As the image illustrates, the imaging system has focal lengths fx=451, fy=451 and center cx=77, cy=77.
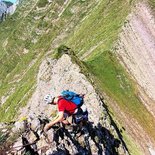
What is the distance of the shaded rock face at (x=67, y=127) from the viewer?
31.6 meters

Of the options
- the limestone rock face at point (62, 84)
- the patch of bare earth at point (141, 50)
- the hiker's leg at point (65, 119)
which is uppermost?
the patch of bare earth at point (141, 50)

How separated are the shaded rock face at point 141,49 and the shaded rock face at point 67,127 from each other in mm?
16032

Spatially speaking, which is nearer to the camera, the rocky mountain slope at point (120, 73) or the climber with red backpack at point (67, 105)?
the climber with red backpack at point (67, 105)

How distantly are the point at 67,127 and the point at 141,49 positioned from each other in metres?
51.6

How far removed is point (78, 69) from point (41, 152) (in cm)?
2657

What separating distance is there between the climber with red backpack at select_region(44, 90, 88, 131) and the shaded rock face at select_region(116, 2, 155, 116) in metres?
36.5

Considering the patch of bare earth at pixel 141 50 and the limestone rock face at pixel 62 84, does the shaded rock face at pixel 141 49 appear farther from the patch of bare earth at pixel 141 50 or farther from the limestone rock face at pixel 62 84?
the limestone rock face at pixel 62 84

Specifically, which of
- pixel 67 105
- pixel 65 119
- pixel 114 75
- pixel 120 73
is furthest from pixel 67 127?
pixel 120 73

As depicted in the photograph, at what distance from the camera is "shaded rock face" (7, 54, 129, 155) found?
104 feet

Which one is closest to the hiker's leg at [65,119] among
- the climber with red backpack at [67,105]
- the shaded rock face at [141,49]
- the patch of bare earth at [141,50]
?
the climber with red backpack at [67,105]

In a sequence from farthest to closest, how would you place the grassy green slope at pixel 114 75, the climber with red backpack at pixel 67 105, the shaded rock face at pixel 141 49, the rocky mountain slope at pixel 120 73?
the shaded rock face at pixel 141 49, the grassy green slope at pixel 114 75, the rocky mountain slope at pixel 120 73, the climber with red backpack at pixel 67 105

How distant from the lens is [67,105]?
30594mm

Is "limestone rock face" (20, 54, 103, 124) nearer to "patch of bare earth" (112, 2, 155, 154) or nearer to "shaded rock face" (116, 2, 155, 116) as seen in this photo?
"patch of bare earth" (112, 2, 155, 154)

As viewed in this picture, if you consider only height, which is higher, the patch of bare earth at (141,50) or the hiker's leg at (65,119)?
the patch of bare earth at (141,50)
